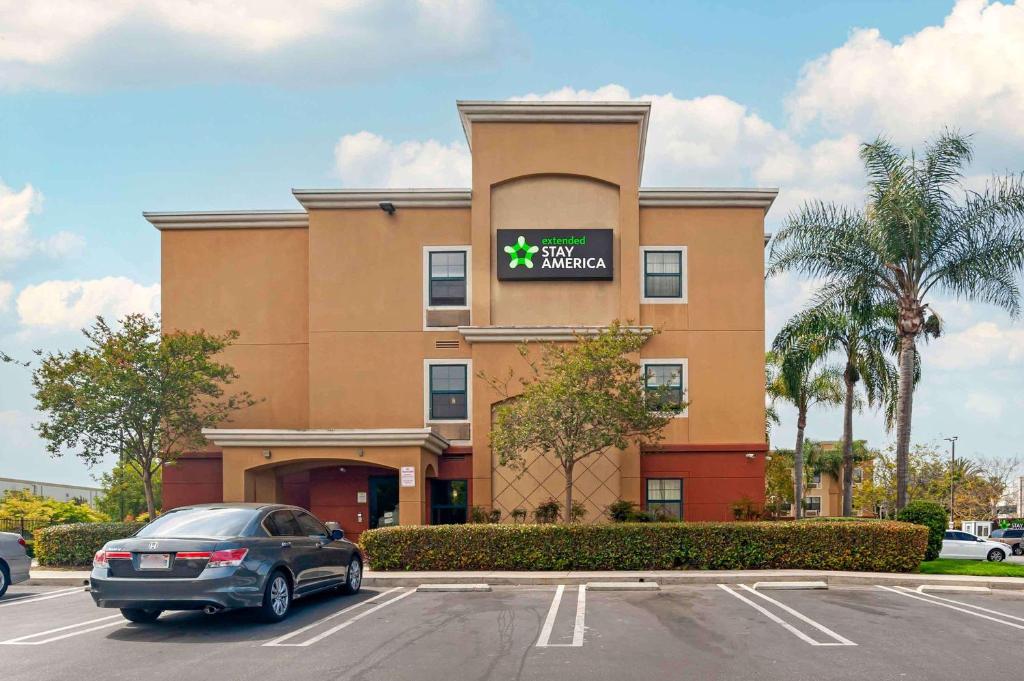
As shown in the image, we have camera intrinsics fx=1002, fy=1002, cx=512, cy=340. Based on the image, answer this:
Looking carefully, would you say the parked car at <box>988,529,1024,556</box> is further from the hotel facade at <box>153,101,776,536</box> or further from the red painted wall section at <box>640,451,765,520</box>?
the hotel facade at <box>153,101,776,536</box>

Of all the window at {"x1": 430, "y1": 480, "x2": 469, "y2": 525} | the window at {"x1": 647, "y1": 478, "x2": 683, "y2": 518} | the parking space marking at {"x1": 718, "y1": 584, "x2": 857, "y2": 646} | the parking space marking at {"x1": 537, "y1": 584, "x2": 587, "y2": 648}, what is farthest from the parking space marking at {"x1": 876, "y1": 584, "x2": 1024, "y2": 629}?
the window at {"x1": 430, "y1": 480, "x2": 469, "y2": 525}

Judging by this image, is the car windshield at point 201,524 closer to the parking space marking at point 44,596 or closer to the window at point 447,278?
the parking space marking at point 44,596

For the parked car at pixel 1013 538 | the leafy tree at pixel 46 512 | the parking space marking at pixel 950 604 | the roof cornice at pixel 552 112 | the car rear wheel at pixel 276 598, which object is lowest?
the parked car at pixel 1013 538

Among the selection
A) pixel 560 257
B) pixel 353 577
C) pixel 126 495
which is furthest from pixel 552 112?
pixel 126 495

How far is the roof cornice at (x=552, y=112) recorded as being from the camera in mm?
27469

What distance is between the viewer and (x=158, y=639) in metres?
12.5

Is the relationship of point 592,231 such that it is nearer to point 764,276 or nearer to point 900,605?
point 764,276

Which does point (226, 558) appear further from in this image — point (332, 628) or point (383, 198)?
point (383, 198)

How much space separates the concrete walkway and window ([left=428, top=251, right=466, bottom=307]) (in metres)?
9.80

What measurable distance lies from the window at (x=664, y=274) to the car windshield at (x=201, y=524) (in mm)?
16144

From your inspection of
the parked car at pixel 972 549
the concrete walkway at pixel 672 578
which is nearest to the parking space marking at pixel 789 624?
the concrete walkway at pixel 672 578

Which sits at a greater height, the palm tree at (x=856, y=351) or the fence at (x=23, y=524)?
the palm tree at (x=856, y=351)

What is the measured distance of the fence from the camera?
30.4 metres

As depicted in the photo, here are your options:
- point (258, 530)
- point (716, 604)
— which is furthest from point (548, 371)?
point (258, 530)
